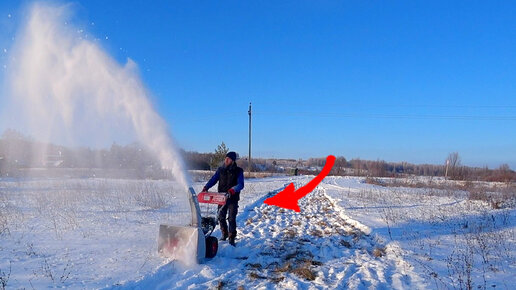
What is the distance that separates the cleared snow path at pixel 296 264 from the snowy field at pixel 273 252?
2 cm

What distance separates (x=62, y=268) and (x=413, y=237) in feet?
26.3

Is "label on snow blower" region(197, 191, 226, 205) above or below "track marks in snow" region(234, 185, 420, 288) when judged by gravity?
above

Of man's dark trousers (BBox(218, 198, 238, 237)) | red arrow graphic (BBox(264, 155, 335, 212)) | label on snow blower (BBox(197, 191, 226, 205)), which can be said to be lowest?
red arrow graphic (BBox(264, 155, 335, 212))

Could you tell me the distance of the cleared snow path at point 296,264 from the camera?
5602 mm

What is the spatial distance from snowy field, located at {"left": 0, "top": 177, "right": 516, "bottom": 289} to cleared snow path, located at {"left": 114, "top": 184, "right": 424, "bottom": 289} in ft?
0.06

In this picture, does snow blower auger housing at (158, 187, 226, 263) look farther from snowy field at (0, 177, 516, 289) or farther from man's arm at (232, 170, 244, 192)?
man's arm at (232, 170, 244, 192)

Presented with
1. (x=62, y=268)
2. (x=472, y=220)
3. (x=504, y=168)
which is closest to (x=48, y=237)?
(x=62, y=268)

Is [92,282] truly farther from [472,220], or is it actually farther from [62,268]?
[472,220]

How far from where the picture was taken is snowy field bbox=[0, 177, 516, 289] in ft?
18.2

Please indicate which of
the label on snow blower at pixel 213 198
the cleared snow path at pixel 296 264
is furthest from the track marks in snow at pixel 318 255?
the label on snow blower at pixel 213 198

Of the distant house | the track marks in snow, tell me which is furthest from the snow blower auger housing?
the distant house

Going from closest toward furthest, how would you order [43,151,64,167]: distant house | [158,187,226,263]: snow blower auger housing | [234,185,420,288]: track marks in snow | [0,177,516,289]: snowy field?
[0,177,516,289]: snowy field
[234,185,420,288]: track marks in snow
[158,187,226,263]: snow blower auger housing
[43,151,64,167]: distant house

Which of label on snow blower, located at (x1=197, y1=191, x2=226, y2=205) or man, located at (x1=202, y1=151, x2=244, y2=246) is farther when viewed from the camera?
man, located at (x1=202, y1=151, x2=244, y2=246)

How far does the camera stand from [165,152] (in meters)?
7.67
